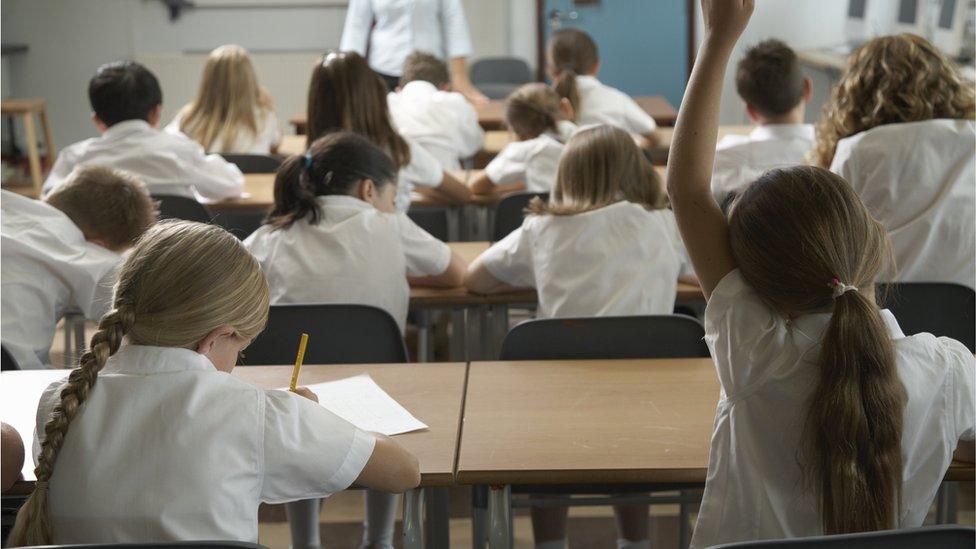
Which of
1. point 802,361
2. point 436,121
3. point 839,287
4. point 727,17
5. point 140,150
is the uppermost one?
point 727,17

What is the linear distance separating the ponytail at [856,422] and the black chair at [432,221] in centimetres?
233

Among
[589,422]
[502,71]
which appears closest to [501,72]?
[502,71]

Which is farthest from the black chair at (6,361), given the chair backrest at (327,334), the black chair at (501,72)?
the black chair at (501,72)

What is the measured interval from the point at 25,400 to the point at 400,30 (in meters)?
4.66

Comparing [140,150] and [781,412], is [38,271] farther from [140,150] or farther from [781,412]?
[781,412]

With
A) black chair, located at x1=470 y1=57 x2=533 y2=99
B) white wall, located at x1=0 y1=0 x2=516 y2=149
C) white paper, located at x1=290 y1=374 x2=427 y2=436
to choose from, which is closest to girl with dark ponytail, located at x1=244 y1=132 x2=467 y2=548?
white paper, located at x1=290 y1=374 x2=427 y2=436

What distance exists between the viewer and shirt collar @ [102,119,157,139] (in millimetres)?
3805

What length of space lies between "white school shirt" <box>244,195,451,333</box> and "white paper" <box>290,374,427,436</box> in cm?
56

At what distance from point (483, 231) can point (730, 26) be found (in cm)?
279

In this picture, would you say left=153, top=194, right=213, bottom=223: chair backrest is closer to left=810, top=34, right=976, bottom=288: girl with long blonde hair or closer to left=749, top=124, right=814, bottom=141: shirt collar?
left=749, top=124, right=814, bottom=141: shirt collar

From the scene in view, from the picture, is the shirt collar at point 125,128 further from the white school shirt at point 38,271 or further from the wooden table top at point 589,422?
the wooden table top at point 589,422

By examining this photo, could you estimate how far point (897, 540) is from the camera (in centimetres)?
124

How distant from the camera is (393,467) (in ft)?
5.05

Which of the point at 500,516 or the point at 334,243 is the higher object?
the point at 334,243
